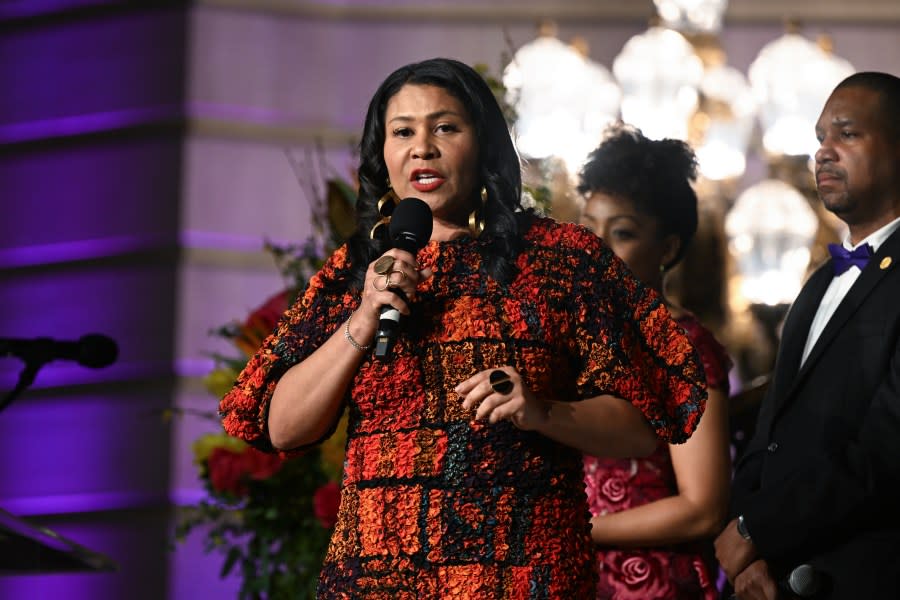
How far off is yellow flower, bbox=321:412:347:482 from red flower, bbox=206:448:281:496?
15cm

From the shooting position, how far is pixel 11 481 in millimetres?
5488

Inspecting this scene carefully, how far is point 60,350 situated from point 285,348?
0.93 meters

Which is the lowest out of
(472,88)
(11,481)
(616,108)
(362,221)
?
(362,221)

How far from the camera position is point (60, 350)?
278cm

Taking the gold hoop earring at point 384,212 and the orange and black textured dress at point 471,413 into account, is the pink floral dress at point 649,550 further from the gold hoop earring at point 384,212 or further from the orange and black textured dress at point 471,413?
the gold hoop earring at point 384,212

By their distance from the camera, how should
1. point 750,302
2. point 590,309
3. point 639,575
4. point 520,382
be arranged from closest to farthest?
point 520,382 → point 590,309 → point 639,575 → point 750,302

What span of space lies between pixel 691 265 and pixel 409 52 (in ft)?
6.27

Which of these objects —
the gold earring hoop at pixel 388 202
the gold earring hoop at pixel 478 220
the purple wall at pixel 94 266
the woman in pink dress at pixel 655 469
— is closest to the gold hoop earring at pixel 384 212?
the gold earring hoop at pixel 388 202

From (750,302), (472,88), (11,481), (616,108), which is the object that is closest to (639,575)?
(472,88)

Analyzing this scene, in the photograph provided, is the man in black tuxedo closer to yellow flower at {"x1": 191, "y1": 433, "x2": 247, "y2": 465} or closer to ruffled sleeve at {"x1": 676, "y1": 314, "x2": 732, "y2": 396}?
ruffled sleeve at {"x1": 676, "y1": 314, "x2": 732, "y2": 396}

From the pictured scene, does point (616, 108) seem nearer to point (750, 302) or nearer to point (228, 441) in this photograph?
point (750, 302)

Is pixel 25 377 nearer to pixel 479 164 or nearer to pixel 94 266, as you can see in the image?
pixel 479 164

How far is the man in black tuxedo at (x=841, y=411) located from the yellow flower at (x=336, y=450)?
1068 millimetres

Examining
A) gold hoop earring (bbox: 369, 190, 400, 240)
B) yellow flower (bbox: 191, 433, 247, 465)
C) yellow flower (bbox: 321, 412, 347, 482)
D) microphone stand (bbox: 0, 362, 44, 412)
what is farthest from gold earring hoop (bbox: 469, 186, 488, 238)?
yellow flower (bbox: 191, 433, 247, 465)
